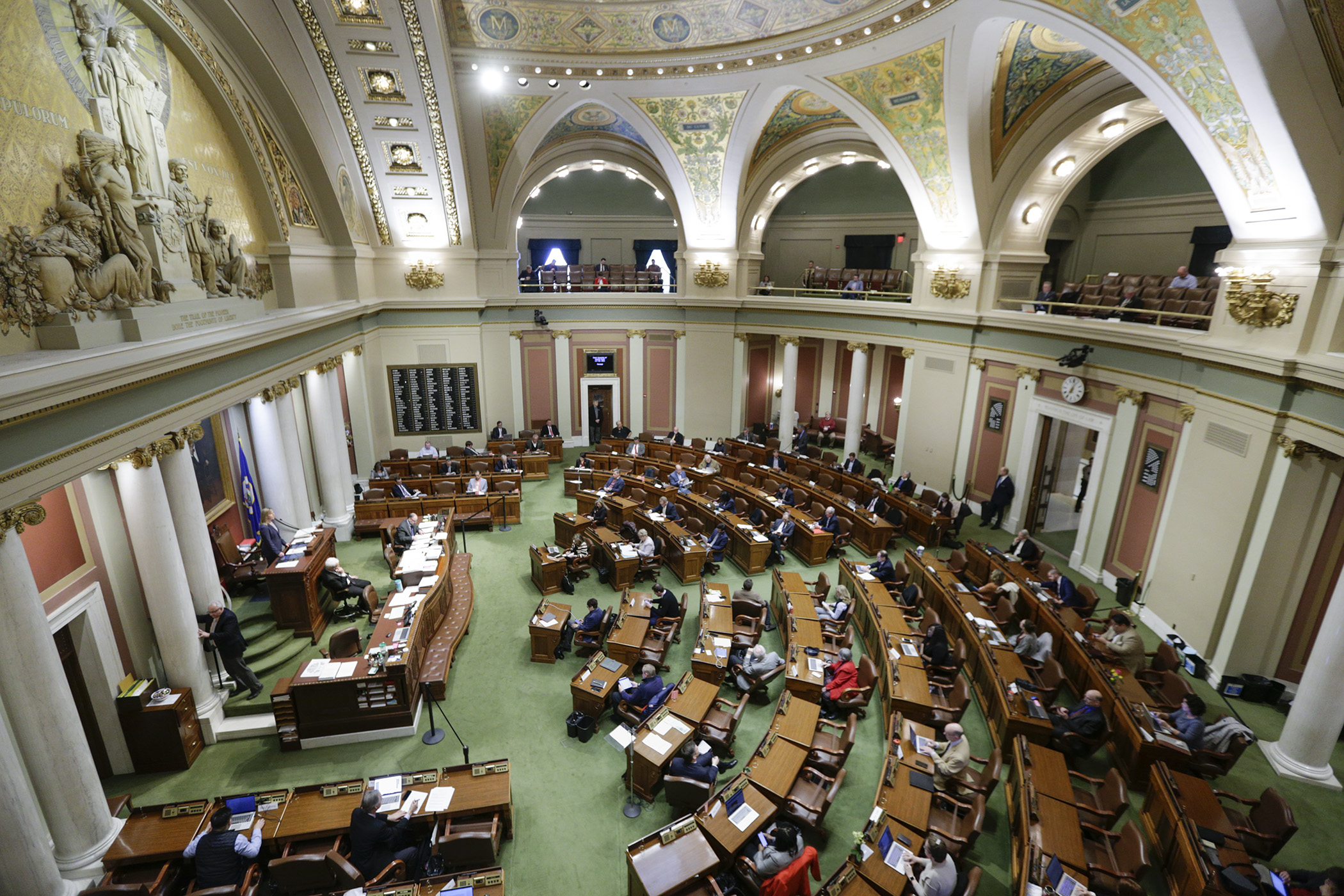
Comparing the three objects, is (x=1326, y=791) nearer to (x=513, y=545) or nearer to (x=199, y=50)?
(x=513, y=545)

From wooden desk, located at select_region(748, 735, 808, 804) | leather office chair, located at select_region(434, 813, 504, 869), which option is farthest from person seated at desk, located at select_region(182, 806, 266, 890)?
wooden desk, located at select_region(748, 735, 808, 804)

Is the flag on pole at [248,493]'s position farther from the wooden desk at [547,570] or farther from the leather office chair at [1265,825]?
the leather office chair at [1265,825]

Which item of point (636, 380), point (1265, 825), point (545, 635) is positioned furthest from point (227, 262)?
point (1265, 825)

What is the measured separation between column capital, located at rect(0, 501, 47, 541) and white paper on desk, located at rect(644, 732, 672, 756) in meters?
5.96

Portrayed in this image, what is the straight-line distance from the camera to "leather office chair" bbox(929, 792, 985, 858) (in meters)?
5.82

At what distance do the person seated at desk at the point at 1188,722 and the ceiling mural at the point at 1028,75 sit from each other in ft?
32.6

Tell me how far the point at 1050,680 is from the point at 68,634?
11.8m

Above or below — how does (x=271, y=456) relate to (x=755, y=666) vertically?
above

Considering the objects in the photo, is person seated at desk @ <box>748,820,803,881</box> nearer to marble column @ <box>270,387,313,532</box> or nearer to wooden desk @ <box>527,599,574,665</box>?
wooden desk @ <box>527,599,574,665</box>

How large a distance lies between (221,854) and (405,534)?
6899 mm

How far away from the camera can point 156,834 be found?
6020 millimetres

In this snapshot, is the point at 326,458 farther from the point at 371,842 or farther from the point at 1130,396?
the point at 1130,396

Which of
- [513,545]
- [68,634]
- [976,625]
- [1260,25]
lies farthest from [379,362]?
[1260,25]

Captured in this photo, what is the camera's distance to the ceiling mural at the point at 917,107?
12.1 m
